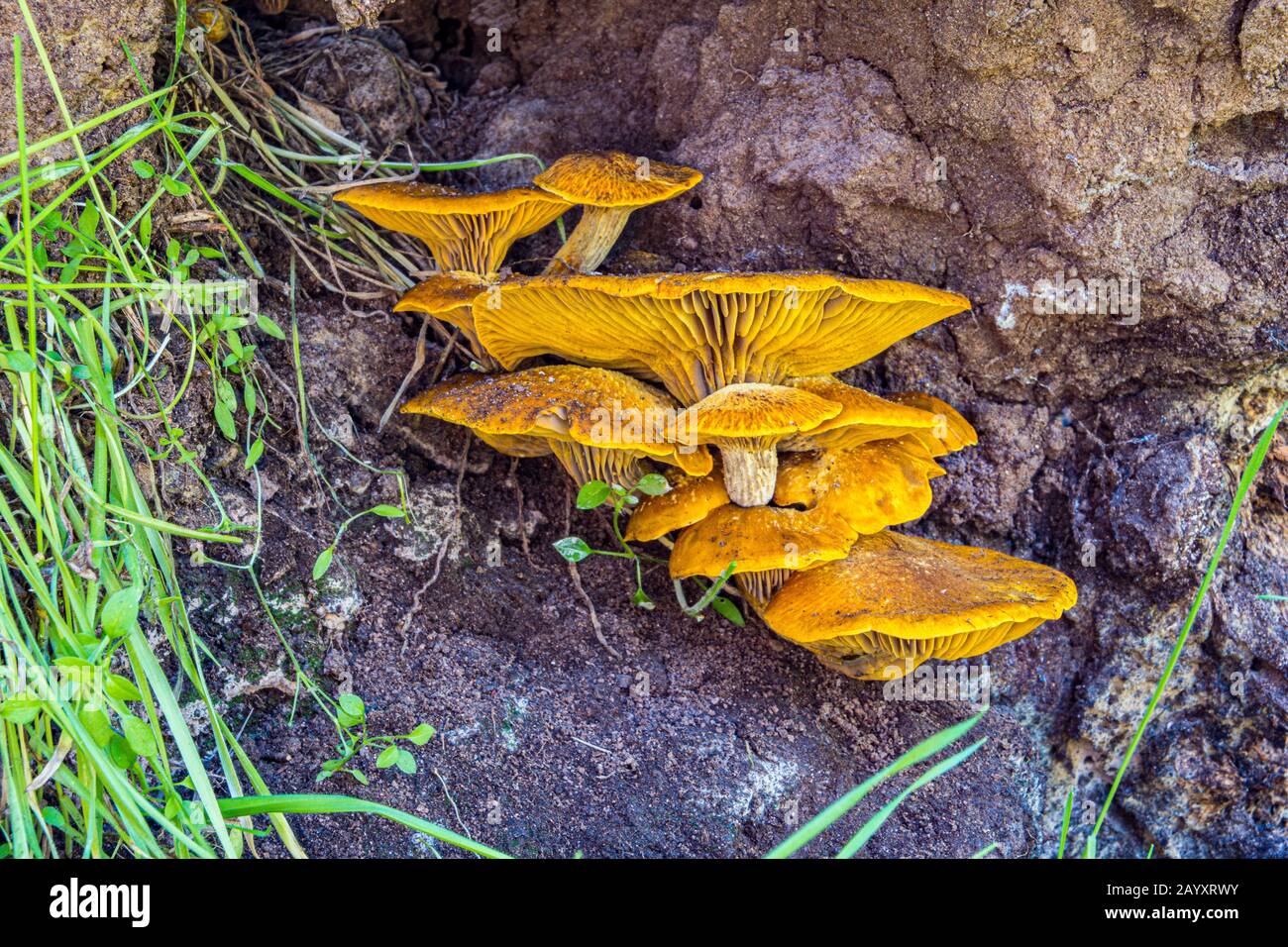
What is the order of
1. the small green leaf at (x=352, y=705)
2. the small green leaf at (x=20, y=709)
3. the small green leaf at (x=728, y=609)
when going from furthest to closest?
the small green leaf at (x=728, y=609) < the small green leaf at (x=352, y=705) < the small green leaf at (x=20, y=709)

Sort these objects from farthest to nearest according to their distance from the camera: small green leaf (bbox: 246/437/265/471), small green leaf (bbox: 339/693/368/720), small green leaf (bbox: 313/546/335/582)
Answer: small green leaf (bbox: 246/437/265/471)
small green leaf (bbox: 313/546/335/582)
small green leaf (bbox: 339/693/368/720)

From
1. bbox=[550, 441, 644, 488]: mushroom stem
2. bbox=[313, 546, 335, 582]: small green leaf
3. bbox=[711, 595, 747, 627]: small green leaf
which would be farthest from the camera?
bbox=[711, 595, 747, 627]: small green leaf

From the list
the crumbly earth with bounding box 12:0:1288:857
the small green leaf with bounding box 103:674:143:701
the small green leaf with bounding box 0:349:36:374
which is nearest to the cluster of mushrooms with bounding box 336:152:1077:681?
the crumbly earth with bounding box 12:0:1288:857

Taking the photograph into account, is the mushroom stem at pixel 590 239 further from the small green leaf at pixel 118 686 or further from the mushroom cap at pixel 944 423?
the small green leaf at pixel 118 686

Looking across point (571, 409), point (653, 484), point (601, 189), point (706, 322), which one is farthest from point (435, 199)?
point (653, 484)

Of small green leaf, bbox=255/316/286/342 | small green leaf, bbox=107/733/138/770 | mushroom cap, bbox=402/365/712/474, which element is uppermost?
small green leaf, bbox=255/316/286/342

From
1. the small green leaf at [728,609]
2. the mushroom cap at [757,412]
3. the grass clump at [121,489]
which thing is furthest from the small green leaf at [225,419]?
the small green leaf at [728,609]

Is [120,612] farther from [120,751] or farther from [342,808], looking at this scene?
[342,808]

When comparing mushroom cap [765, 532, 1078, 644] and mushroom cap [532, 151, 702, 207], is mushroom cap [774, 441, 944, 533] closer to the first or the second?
mushroom cap [765, 532, 1078, 644]
